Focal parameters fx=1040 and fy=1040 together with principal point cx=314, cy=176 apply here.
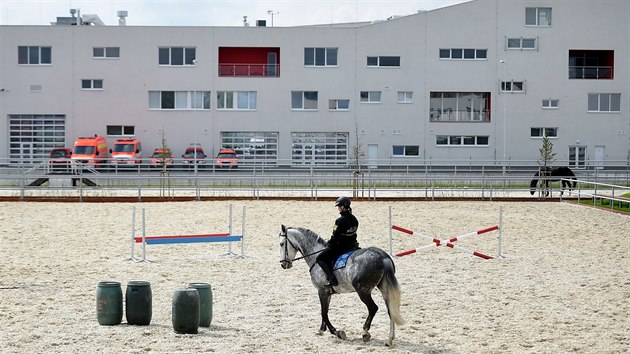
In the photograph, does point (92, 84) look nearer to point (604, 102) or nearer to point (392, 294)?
point (604, 102)

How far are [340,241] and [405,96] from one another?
51555 millimetres

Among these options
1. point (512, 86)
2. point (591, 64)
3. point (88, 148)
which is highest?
point (591, 64)

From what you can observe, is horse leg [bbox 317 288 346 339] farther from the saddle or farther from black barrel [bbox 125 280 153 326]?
black barrel [bbox 125 280 153 326]

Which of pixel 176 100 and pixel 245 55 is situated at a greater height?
pixel 245 55

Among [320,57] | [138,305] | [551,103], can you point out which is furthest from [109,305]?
[551,103]

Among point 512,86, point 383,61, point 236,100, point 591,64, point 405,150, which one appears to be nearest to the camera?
point 405,150

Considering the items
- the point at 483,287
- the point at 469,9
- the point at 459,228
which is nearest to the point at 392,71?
the point at 469,9

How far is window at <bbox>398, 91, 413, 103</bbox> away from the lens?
64.6m

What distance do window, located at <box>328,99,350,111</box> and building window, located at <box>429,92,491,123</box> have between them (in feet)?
17.3

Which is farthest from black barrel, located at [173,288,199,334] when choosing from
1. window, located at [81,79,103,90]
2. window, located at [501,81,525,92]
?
window, located at [501,81,525,92]

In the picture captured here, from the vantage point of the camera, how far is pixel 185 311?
1370 cm

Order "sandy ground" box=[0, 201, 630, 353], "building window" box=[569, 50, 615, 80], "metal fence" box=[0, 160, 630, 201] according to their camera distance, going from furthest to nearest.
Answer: "building window" box=[569, 50, 615, 80] → "metal fence" box=[0, 160, 630, 201] → "sandy ground" box=[0, 201, 630, 353]

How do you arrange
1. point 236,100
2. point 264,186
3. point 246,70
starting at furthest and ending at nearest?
1. point 246,70
2. point 236,100
3. point 264,186

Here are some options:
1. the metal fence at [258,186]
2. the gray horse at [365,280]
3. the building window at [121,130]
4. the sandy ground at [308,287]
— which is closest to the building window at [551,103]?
the metal fence at [258,186]
